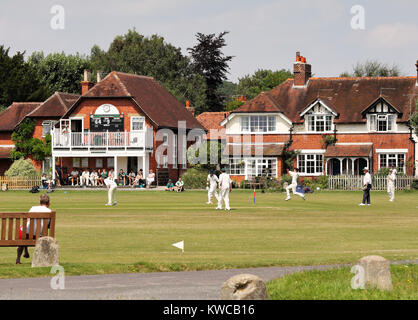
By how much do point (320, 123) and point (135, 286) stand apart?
53473 millimetres

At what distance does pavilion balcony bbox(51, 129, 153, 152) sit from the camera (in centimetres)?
6450

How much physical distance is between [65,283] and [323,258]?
6.27 meters

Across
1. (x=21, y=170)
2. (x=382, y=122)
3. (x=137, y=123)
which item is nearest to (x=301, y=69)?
(x=382, y=122)

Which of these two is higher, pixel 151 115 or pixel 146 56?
pixel 146 56

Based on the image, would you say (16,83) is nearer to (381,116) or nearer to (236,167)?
(236,167)

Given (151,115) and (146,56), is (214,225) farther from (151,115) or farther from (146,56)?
(146,56)

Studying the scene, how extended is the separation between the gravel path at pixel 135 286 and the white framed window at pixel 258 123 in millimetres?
51566

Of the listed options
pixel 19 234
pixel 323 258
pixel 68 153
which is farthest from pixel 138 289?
pixel 68 153

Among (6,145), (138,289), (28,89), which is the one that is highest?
(28,89)

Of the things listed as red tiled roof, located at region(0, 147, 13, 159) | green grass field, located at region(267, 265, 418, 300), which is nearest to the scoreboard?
red tiled roof, located at region(0, 147, 13, 159)

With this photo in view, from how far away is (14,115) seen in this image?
74.2 metres

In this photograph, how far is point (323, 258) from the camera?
1759 cm

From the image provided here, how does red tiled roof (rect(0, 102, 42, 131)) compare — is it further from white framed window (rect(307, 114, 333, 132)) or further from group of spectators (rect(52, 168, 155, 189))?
white framed window (rect(307, 114, 333, 132))

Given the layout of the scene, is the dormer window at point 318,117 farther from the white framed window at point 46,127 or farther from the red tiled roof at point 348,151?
the white framed window at point 46,127
